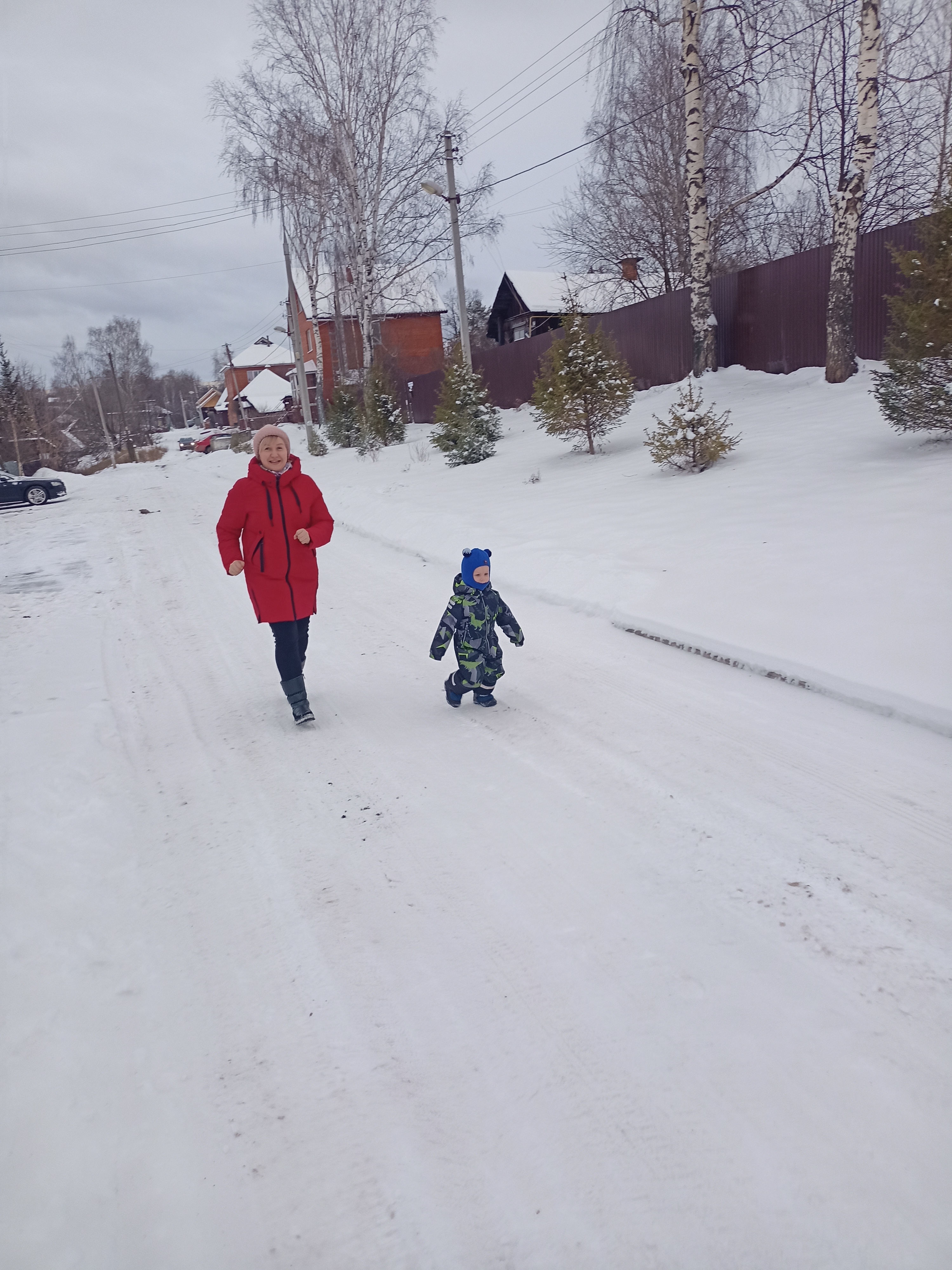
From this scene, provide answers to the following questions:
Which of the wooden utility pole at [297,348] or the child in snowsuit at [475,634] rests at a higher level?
the wooden utility pole at [297,348]

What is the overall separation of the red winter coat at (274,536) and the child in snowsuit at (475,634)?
83 cm

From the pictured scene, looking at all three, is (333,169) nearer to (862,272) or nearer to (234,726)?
(862,272)

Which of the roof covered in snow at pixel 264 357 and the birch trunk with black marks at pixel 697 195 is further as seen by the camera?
the roof covered in snow at pixel 264 357

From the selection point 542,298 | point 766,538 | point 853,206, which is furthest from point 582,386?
point 542,298

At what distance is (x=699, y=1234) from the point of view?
1698mm

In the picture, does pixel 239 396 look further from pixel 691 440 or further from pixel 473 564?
pixel 473 564

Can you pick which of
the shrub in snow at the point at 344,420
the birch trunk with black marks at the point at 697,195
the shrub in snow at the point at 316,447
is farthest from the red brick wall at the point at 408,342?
the birch trunk with black marks at the point at 697,195

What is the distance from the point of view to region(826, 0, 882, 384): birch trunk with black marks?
10.2 m

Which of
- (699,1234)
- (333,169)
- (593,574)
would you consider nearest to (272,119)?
(333,169)

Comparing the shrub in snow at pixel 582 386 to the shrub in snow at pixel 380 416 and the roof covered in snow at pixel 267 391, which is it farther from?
the roof covered in snow at pixel 267 391

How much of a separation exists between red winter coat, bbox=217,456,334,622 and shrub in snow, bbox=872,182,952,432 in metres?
6.21

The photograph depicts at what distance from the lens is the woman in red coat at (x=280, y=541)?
442 centimetres

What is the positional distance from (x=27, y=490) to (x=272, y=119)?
12.3 meters

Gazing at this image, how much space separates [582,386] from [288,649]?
32.4 ft
